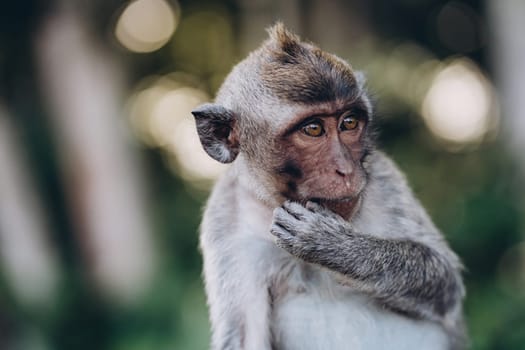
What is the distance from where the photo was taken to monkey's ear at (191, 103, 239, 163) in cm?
347

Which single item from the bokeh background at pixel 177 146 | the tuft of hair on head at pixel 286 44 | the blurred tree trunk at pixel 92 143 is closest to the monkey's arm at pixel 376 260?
the tuft of hair on head at pixel 286 44

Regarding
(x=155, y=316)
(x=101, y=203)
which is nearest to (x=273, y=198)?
(x=155, y=316)

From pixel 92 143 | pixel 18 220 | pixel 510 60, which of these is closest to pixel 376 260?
pixel 510 60

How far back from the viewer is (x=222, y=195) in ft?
12.9

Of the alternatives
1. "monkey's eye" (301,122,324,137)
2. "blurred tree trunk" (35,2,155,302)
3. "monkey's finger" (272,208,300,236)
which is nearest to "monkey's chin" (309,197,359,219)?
"monkey's finger" (272,208,300,236)

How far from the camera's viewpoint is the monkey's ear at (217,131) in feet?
11.4

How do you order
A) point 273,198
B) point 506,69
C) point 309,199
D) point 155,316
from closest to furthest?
point 309,199 < point 273,198 < point 155,316 < point 506,69

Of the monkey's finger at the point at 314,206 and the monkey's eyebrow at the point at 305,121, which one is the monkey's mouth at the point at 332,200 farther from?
the monkey's eyebrow at the point at 305,121

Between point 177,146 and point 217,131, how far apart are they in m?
9.32

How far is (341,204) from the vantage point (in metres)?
3.19

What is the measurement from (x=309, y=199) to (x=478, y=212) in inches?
181

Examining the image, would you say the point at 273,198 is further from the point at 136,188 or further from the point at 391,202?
the point at 136,188

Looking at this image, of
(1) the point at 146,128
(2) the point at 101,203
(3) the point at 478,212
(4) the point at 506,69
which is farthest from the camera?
(1) the point at 146,128

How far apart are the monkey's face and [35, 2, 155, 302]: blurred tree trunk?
668cm
